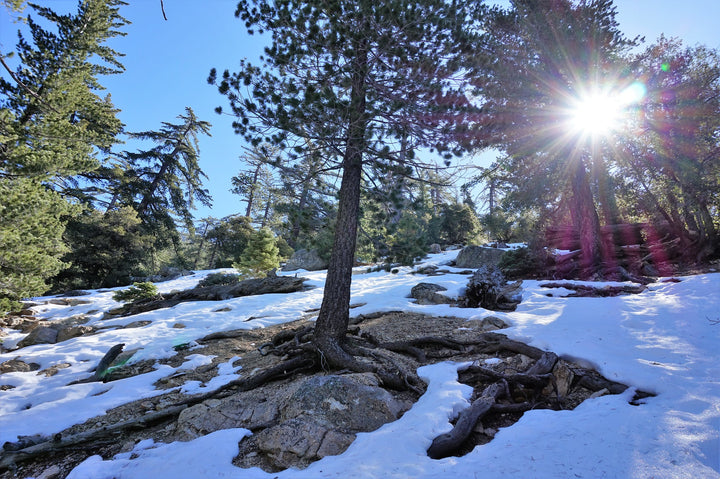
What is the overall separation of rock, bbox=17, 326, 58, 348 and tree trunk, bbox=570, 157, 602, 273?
702 inches

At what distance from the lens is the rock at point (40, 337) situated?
858 centimetres

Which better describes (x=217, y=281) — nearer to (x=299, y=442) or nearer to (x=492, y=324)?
(x=492, y=324)

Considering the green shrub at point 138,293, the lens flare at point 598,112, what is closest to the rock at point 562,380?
the lens flare at point 598,112

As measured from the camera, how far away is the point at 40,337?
8.74m

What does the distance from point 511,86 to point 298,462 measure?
36.4 ft

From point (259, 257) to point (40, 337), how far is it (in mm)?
9911

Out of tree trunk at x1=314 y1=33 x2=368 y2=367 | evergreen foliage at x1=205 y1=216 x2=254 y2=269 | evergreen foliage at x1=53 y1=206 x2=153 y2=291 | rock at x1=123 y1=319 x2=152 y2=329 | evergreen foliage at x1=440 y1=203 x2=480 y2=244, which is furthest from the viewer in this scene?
evergreen foliage at x1=440 y1=203 x2=480 y2=244

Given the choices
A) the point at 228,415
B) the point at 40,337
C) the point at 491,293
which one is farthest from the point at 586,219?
the point at 40,337

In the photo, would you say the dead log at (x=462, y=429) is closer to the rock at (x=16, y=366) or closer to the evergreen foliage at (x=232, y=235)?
the rock at (x=16, y=366)

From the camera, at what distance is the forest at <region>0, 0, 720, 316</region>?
4867 mm

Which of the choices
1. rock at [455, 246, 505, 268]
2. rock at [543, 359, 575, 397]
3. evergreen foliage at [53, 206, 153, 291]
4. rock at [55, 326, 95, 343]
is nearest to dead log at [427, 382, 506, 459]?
rock at [543, 359, 575, 397]

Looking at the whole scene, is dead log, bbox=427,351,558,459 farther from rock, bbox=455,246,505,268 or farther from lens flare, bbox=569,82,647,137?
rock, bbox=455,246,505,268

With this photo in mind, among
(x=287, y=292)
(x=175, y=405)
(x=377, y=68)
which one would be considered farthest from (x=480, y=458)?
(x=287, y=292)

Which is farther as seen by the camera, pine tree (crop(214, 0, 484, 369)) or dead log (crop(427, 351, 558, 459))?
pine tree (crop(214, 0, 484, 369))
